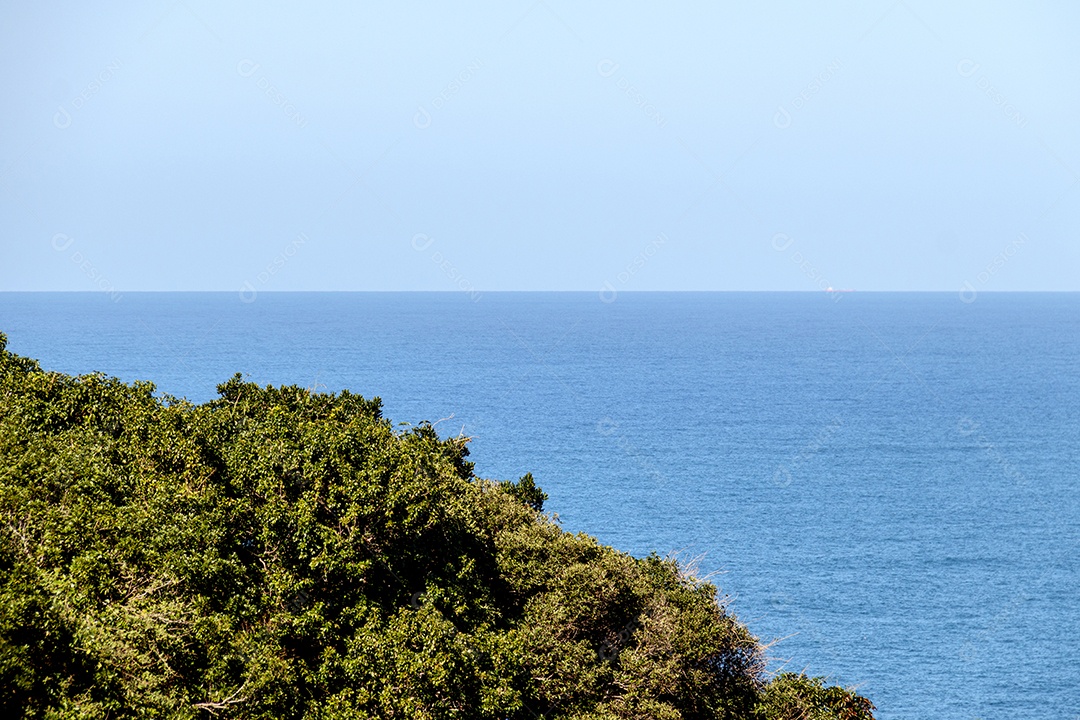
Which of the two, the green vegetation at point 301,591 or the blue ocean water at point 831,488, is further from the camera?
the blue ocean water at point 831,488

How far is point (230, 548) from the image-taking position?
2288 cm

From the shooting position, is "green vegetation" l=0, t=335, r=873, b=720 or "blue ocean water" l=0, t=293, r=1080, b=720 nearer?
"green vegetation" l=0, t=335, r=873, b=720

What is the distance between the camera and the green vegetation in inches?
722

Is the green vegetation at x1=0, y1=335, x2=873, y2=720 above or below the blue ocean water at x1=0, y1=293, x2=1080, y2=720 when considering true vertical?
above

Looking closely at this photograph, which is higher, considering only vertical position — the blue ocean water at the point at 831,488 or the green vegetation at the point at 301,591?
the green vegetation at the point at 301,591

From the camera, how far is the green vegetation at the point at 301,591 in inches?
722

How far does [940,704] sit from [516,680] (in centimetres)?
3809

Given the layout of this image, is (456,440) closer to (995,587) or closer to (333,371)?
(995,587)

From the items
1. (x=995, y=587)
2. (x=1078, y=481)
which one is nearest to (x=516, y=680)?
(x=995, y=587)

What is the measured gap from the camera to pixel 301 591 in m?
22.5

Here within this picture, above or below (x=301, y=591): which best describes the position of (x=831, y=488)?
below

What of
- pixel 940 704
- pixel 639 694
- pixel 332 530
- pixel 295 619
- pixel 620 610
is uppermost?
pixel 332 530

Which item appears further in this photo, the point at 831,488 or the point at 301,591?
the point at 831,488

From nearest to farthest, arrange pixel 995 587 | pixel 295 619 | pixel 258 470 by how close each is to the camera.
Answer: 1. pixel 295 619
2. pixel 258 470
3. pixel 995 587
